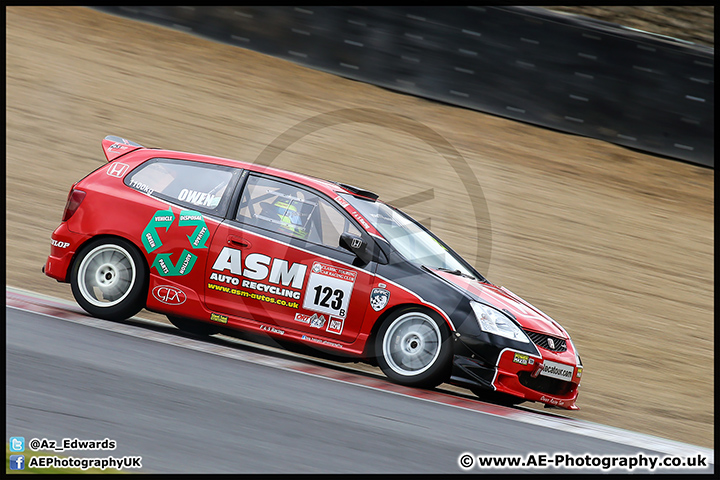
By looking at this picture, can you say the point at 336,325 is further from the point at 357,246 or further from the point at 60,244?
the point at 60,244

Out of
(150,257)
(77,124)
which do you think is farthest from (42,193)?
(150,257)

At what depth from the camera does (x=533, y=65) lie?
13.1m

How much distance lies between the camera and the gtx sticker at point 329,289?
6.71 m

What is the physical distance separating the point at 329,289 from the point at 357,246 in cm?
43

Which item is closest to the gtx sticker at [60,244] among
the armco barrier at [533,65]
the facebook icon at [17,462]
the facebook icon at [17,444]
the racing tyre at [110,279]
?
the racing tyre at [110,279]

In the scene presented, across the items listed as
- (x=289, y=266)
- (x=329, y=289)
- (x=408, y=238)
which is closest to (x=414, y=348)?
(x=329, y=289)

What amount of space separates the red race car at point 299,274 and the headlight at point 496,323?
0.01 metres

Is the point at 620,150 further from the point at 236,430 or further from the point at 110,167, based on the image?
the point at 236,430

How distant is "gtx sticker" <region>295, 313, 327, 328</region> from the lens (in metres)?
6.76

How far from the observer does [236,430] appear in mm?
4941

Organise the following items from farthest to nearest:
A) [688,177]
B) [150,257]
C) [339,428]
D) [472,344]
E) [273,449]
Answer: [688,177], [150,257], [472,344], [339,428], [273,449]

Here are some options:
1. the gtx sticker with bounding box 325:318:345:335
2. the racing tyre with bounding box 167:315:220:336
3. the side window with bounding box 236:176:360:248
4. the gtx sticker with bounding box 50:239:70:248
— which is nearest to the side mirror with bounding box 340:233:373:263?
the side window with bounding box 236:176:360:248

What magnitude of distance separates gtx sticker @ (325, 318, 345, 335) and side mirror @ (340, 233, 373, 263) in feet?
1.79

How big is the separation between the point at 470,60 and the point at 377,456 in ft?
32.3
